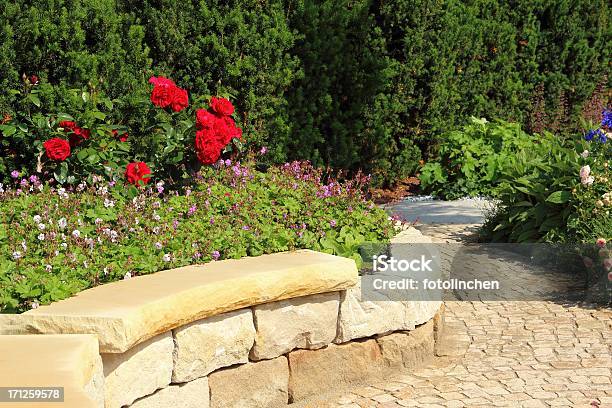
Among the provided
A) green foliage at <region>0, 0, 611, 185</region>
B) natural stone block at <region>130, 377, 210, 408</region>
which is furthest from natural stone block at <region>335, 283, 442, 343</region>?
green foliage at <region>0, 0, 611, 185</region>

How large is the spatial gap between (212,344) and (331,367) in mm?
740

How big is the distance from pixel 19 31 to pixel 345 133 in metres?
3.43

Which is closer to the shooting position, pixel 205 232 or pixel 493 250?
pixel 205 232

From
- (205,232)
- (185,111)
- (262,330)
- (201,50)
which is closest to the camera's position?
(262,330)

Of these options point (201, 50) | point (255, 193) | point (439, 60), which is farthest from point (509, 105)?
point (255, 193)

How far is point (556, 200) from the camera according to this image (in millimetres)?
6113

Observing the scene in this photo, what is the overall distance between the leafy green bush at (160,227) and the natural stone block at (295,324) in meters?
0.47

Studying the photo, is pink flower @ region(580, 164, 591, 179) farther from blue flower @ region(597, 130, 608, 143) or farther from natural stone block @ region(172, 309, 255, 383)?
natural stone block @ region(172, 309, 255, 383)

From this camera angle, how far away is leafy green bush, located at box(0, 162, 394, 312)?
4039 millimetres

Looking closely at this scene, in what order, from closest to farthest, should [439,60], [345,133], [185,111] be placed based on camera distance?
1. [185,111]
2. [345,133]
3. [439,60]

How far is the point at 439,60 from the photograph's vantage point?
29.2 feet

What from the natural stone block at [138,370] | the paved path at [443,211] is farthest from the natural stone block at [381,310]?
the paved path at [443,211]

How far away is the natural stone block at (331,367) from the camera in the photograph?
4.29 m

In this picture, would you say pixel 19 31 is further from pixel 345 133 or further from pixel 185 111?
pixel 345 133
